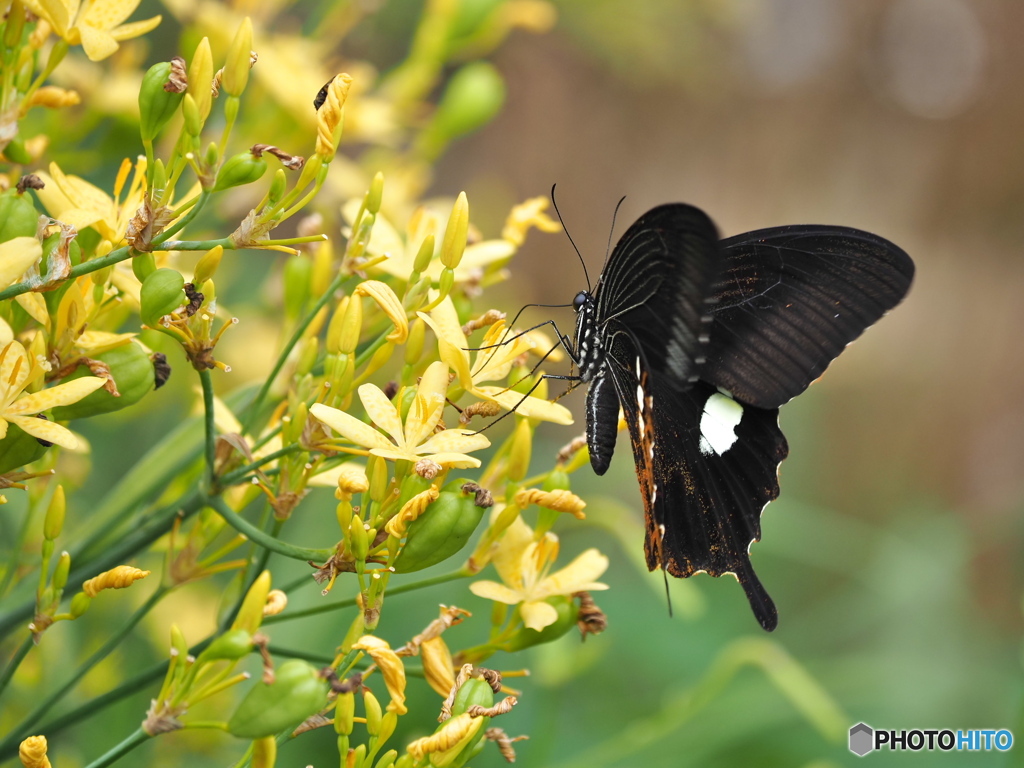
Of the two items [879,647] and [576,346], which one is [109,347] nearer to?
[576,346]

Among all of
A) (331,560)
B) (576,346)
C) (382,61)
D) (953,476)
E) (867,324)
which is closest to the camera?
(331,560)

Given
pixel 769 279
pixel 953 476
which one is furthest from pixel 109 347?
pixel 953 476

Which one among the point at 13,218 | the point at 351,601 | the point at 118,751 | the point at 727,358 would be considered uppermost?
the point at 727,358

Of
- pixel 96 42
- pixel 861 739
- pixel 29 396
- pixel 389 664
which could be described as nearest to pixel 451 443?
pixel 389 664

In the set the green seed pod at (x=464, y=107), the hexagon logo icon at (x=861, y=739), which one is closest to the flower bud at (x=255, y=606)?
the green seed pod at (x=464, y=107)

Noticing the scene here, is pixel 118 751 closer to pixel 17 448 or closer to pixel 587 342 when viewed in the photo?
pixel 17 448
